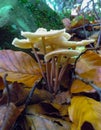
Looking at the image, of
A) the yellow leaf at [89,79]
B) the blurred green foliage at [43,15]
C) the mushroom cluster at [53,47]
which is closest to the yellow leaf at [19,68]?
the mushroom cluster at [53,47]

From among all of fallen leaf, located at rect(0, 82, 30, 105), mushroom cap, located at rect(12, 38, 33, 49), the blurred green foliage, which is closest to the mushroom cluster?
mushroom cap, located at rect(12, 38, 33, 49)

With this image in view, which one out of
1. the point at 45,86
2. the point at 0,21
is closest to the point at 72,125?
the point at 45,86

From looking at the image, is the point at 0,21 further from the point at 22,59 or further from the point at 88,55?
the point at 88,55

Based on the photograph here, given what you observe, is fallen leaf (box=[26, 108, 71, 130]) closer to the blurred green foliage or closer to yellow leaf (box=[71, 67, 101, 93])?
yellow leaf (box=[71, 67, 101, 93])

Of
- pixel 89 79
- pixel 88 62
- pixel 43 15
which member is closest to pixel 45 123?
pixel 89 79

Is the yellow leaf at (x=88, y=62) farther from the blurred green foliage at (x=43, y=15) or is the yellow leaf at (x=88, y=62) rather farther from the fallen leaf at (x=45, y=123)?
the blurred green foliage at (x=43, y=15)

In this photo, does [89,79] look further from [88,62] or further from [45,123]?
[45,123]
